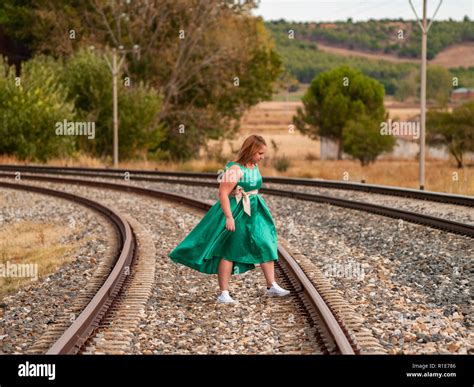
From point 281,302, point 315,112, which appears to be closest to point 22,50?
point 315,112

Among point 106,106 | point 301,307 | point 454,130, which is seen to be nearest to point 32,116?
point 106,106

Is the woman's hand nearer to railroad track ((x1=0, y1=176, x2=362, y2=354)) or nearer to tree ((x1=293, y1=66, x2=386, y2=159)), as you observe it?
railroad track ((x1=0, y1=176, x2=362, y2=354))

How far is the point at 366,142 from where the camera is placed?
56344mm

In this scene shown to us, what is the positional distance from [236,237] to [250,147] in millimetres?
989

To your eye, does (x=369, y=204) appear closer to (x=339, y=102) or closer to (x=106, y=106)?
(x=106, y=106)

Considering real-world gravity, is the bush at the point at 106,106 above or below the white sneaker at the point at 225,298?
above

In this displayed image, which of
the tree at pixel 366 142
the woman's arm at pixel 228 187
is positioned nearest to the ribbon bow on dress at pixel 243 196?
the woman's arm at pixel 228 187

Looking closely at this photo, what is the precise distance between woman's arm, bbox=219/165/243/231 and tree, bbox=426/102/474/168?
129 ft

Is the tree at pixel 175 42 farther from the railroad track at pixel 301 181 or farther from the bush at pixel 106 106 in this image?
the railroad track at pixel 301 181

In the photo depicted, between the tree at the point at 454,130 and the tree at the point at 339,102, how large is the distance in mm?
9614

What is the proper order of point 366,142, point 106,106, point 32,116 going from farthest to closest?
point 366,142, point 106,106, point 32,116

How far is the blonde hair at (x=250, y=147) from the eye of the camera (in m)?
8.21
